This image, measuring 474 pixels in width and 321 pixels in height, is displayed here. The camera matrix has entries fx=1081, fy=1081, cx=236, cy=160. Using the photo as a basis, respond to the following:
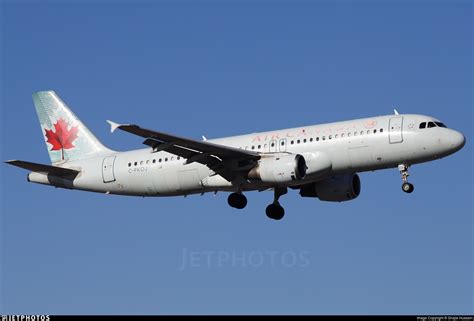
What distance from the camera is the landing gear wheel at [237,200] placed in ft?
190

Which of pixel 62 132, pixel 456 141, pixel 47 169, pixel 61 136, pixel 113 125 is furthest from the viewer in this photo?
pixel 62 132

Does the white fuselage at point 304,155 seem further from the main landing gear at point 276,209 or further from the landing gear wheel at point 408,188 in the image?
the main landing gear at point 276,209

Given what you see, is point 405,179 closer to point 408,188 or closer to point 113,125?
point 408,188

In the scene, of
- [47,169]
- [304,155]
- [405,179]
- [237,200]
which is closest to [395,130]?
[405,179]

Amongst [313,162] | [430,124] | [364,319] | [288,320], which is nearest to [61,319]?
[288,320]

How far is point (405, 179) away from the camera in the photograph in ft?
174

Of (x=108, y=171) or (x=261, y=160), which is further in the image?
(x=108, y=171)

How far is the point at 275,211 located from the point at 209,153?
6482mm

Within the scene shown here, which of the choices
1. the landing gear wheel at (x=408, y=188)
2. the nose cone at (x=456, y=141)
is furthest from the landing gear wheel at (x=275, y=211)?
the nose cone at (x=456, y=141)

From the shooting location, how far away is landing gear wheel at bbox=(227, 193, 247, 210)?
190 feet

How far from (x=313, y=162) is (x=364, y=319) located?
1588 centimetres

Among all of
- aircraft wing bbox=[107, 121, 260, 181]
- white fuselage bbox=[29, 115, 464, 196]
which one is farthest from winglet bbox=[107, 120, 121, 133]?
white fuselage bbox=[29, 115, 464, 196]

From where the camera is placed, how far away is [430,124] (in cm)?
5300

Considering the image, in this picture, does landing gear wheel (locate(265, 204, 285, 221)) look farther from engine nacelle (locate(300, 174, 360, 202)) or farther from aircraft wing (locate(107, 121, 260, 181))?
aircraft wing (locate(107, 121, 260, 181))
